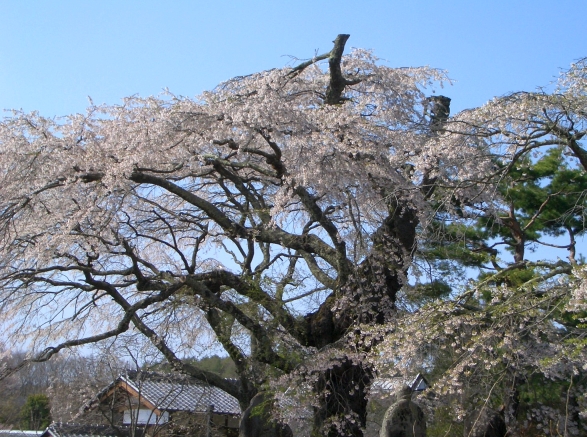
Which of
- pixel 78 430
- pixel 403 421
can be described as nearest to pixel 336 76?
pixel 403 421

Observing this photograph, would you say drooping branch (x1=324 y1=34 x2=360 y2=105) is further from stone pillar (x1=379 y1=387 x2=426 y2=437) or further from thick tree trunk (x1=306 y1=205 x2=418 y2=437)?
stone pillar (x1=379 y1=387 x2=426 y2=437)

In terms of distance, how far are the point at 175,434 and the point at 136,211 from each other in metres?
4.19

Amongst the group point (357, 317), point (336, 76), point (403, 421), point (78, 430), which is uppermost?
point (336, 76)

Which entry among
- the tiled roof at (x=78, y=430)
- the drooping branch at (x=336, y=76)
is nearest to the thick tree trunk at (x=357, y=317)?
the drooping branch at (x=336, y=76)

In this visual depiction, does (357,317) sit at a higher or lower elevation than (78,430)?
higher

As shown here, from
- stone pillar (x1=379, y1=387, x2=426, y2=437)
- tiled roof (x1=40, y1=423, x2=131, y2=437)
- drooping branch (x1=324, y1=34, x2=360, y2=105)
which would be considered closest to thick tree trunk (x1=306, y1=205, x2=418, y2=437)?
stone pillar (x1=379, y1=387, x2=426, y2=437)

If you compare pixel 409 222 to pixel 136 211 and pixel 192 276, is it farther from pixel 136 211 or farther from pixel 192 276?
pixel 136 211

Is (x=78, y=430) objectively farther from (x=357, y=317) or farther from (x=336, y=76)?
(x=336, y=76)

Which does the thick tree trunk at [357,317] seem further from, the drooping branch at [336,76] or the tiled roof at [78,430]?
the tiled roof at [78,430]

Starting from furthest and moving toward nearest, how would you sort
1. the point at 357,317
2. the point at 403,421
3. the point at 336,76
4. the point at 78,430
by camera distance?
the point at 78,430, the point at 336,76, the point at 357,317, the point at 403,421

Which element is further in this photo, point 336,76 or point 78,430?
point 78,430

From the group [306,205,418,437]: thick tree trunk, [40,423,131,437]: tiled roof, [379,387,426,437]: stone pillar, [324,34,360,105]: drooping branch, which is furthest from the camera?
[40,423,131,437]: tiled roof

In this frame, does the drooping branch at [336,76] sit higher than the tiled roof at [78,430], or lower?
higher

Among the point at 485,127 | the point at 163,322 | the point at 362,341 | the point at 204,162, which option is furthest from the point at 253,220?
the point at 485,127
